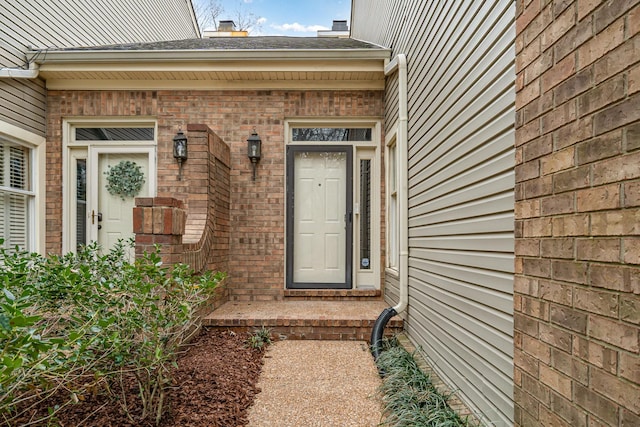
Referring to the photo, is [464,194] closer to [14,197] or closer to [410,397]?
[410,397]

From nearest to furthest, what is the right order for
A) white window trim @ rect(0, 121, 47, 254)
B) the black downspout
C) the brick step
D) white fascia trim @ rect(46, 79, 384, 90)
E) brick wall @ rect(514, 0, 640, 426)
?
brick wall @ rect(514, 0, 640, 426), the black downspout, the brick step, white window trim @ rect(0, 121, 47, 254), white fascia trim @ rect(46, 79, 384, 90)

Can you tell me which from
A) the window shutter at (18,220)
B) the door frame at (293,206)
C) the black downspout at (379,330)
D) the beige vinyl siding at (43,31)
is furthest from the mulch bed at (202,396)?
the beige vinyl siding at (43,31)

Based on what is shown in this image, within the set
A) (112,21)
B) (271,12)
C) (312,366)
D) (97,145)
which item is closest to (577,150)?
(312,366)

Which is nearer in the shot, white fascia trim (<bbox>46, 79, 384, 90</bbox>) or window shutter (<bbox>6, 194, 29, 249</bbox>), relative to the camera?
window shutter (<bbox>6, 194, 29, 249</bbox>)

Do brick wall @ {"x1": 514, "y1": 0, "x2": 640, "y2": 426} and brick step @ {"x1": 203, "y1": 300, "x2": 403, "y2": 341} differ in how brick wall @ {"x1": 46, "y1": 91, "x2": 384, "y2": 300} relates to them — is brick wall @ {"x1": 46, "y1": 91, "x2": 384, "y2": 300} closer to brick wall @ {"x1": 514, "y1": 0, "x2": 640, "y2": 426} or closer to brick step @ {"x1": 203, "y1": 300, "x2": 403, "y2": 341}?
brick step @ {"x1": 203, "y1": 300, "x2": 403, "y2": 341}

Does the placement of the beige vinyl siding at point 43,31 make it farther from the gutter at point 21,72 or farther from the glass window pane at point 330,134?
the glass window pane at point 330,134

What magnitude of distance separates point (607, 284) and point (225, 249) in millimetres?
3945

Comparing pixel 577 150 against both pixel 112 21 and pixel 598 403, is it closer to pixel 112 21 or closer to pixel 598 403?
pixel 598 403

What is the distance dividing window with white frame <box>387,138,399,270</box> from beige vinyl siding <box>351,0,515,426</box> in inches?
34.2

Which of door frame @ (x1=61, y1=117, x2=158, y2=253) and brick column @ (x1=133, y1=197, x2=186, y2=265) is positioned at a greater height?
door frame @ (x1=61, y1=117, x2=158, y2=253)

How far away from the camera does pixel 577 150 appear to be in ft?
4.04

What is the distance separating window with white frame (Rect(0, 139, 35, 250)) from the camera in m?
4.15

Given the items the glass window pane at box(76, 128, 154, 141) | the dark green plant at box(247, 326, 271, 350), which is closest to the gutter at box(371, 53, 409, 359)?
the dark green plant at box(247, 326, 271, 350)

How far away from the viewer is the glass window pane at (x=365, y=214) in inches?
191
